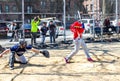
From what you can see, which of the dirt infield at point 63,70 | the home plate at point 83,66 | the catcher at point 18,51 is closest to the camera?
the dirt infield at point 63,70

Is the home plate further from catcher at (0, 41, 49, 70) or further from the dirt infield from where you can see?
catcher at (0, 41, 49, 70)

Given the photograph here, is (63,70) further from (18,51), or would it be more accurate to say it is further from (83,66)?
(18,51)

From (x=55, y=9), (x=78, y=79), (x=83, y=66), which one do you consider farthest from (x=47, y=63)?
(x=55, y=9)

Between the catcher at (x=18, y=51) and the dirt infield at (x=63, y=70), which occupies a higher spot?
the catcher at (x=18, y=51)

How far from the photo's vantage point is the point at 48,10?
5259 cm

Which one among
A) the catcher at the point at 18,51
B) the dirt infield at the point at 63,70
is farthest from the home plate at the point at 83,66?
the catcher at the point at 18,51

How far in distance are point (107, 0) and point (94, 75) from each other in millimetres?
31358

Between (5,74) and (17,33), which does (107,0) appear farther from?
(5,74)

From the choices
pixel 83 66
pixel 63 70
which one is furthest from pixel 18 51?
pixel 83 66

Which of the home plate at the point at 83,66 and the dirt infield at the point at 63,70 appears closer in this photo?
the dirt infield at the point at 63,70

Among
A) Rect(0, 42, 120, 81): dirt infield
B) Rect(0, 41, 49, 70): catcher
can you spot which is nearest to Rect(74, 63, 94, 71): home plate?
Rect(0, 42, 120, 81): dirt infield

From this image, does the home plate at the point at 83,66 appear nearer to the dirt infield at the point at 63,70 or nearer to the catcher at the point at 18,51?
the dirt infield at the point at 63,70

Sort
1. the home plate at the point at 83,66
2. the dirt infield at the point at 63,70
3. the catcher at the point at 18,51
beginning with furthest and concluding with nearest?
1. the catcher at the point at 18,51
2. the home plate at the point at 83,66
3. the dirt infield at the point at 63,70

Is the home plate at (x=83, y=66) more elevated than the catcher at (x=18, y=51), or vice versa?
the catcher at (x=18, y=51)
